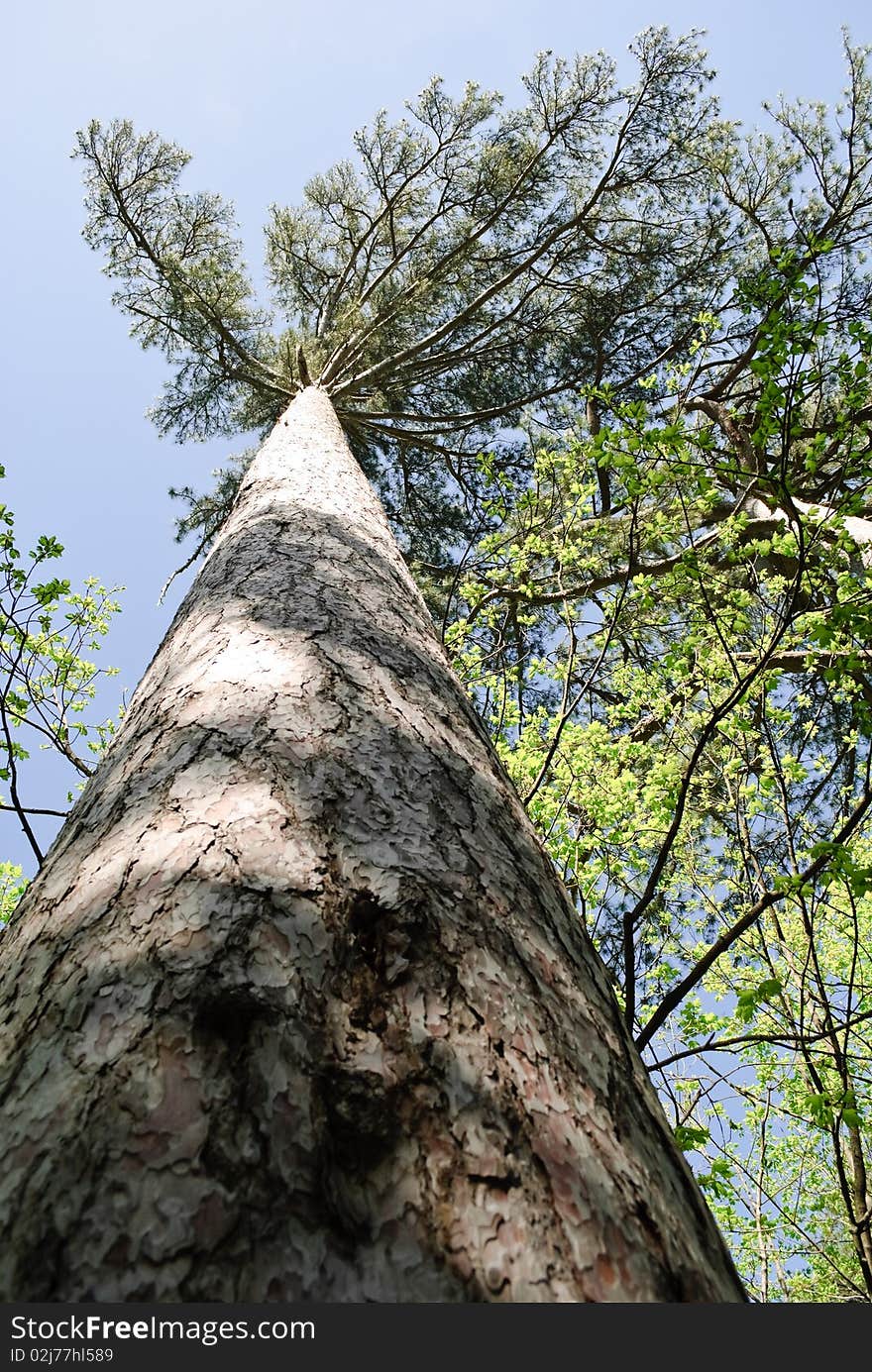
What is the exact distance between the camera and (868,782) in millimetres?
2453

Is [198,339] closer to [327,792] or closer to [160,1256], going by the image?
[327,792]

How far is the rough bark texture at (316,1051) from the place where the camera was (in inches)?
25.0

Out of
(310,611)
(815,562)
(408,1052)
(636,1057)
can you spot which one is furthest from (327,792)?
(815,562)

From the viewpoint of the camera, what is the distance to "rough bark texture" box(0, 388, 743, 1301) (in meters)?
0.63

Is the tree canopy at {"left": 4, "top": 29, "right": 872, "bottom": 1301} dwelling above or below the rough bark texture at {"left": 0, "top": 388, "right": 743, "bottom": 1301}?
above

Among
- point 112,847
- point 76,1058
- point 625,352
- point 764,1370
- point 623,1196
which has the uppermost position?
point 625,352

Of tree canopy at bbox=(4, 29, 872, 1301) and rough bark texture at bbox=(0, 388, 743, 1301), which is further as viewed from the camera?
tree canopy at bbox=(4, 29, 872, 1301)

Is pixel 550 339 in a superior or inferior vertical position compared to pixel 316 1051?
superior

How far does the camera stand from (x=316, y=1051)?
0.78 meters

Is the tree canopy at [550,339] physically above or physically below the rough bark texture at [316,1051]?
above

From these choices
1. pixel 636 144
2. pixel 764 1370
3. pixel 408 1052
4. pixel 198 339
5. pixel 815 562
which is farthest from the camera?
pixel 198 339

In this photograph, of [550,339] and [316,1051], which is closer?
[316,1051]

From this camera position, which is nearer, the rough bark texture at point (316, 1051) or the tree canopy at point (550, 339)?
the rough bark texture at point (316, 1051)

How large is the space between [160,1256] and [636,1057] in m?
0.71
